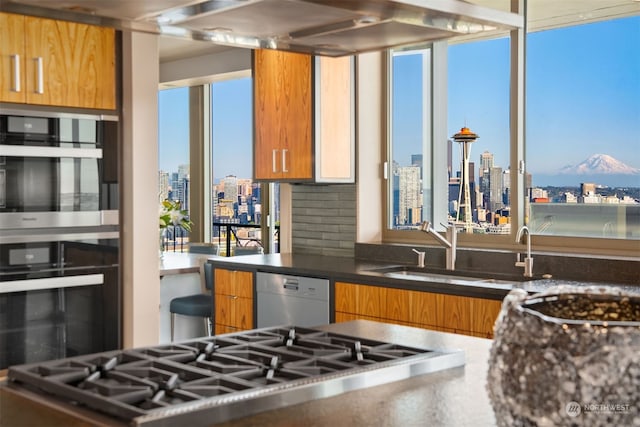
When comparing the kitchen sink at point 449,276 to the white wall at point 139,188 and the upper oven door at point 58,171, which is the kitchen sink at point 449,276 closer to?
the white wall at point 139,188

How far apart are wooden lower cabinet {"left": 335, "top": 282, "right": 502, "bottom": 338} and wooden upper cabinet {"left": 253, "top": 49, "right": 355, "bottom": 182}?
3.45 ft

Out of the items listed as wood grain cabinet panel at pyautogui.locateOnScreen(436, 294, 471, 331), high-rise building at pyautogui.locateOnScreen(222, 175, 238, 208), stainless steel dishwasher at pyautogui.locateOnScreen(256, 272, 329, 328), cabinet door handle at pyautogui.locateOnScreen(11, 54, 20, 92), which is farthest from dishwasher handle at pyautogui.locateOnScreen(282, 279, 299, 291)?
high-rise building at pyautogui.locateOnScreen(222, 175, 238, 208)

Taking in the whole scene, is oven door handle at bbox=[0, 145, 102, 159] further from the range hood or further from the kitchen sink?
the range hood

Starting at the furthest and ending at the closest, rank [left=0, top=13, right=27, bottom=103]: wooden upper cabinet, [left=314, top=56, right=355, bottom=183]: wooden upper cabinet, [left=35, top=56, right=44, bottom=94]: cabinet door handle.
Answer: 1. [left=314, top=56, right=355, bottom=183]: wooden upper cabinet
2. [left=35, top=56, right=44, bottom=94]: cabinet door handle
3. [left=0, top=13, right=27, bottom=103]: wooden upper cabinet

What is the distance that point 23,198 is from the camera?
14.8 feet

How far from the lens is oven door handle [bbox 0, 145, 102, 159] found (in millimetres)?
4430

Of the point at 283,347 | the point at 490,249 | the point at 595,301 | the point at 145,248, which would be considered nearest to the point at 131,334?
the point at 145,248

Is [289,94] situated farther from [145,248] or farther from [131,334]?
[131,334]

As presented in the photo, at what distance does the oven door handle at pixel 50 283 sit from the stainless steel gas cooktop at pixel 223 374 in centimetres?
248

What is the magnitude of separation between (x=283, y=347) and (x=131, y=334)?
291 cm

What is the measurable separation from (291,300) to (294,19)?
120 inches

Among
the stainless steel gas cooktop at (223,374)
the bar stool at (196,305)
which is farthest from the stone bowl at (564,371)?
the bar stool at (196,305)

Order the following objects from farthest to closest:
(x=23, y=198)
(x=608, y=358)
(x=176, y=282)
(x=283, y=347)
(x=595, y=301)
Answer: (x=176, y=282)
(x=23, y=198)
(x=283, y=347)
(x=595, y=301)
(x=608, y=358)

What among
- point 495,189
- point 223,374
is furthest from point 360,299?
point 223,374
